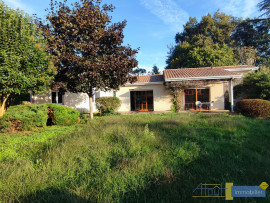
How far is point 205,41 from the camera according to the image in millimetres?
22594

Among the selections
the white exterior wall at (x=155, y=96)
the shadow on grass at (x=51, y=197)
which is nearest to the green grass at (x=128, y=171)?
the shadow on grass at (x=51, y=197)

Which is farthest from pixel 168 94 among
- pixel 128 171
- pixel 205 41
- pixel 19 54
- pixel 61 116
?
pixel 205 41

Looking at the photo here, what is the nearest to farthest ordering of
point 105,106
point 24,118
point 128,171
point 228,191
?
point 228,191
point 128,171
point 24,118
point 105,106

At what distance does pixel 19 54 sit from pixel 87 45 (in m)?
3.14

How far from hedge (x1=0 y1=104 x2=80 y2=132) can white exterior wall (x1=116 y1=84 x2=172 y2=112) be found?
6895 millimetres

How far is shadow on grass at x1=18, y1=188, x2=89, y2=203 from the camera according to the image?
1.76m

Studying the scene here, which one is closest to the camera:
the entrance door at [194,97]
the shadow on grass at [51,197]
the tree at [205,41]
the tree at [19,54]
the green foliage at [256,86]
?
the shadow on grass at [51,197]

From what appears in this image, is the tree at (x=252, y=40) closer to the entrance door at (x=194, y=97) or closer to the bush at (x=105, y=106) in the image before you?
the entrance door at (x=194, y=97)

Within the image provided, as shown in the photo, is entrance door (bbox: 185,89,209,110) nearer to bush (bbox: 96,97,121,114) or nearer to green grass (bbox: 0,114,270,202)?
bush (bbox: 96,97,121,114)

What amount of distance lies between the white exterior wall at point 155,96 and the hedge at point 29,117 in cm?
689

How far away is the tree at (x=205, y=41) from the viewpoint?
20.7m

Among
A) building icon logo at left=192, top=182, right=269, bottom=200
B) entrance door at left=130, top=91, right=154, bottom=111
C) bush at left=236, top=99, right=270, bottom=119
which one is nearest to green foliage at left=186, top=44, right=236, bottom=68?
entrance door at left=130, top=91, right=154, bottom=111

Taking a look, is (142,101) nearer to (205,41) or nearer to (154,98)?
(154,98)

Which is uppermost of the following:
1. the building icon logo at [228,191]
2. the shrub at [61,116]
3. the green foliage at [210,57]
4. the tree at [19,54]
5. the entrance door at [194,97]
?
the green foliage at [210,57]
